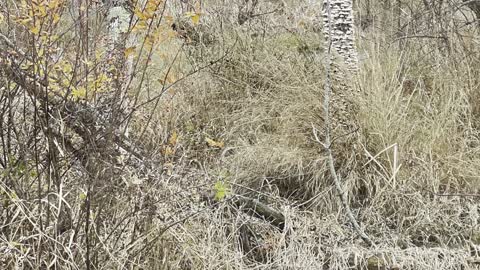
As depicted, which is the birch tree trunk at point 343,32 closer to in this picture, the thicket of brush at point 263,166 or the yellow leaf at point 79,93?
the thicket of brush at point 263,166

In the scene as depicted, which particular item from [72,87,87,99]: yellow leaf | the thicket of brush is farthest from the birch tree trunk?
[72,87,87,99]: yellow leaf

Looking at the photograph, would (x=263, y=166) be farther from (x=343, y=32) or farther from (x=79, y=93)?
(x=79, y=93)

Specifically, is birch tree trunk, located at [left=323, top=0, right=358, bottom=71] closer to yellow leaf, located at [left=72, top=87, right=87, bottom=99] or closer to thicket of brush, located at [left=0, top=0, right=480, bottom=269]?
thicket of brush, located at [left=0, top=0, right=480, bottom=269]

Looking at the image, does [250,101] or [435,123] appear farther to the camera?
[250,101]

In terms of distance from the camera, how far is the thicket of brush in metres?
2.21

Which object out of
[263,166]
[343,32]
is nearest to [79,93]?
[263,166]

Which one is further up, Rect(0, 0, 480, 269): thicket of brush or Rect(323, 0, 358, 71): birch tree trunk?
Rect(323, 0, 358, 71): birch tree trunk

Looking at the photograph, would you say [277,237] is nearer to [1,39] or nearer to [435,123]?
[435,123]

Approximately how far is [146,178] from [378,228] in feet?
3.94

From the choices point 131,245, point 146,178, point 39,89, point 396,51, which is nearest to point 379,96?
point 396,51

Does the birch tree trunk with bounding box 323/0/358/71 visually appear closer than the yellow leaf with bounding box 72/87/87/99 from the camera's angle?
No

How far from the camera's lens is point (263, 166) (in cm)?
311

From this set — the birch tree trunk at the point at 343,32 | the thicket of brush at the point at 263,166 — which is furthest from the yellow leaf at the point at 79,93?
the birch tree trunk at the point at 343,32

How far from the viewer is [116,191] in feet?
7.59
